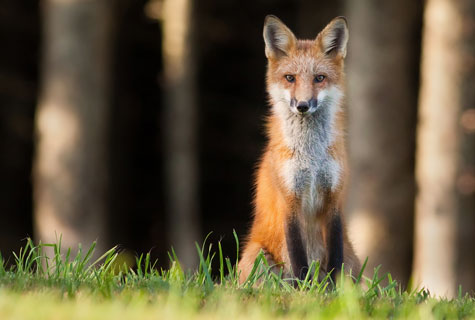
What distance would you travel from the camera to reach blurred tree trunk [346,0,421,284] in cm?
1176

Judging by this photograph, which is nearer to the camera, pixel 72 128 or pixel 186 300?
pixel 186 300

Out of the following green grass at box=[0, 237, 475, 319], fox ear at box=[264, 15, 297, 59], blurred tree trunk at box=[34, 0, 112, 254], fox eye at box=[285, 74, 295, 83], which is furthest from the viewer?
blurred tree trunk at box=[34, 0, 112, 254]

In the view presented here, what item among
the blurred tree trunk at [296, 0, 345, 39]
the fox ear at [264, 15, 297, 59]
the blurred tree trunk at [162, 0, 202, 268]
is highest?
the blurred tree trunk at [296, 0, 345, 39]

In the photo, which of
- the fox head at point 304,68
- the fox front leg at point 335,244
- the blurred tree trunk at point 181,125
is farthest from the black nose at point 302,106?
the blurred tree trunk at point 181,125

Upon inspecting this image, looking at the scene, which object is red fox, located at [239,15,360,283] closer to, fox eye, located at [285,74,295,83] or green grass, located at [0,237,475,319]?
fox eye, located at [285,74,295,83]

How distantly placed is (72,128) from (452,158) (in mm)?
5168

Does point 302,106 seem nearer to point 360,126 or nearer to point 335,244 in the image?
point 335,244

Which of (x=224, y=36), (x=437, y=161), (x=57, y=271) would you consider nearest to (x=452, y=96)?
(x=437, y=161)

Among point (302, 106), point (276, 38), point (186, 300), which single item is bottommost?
point (186, 300)

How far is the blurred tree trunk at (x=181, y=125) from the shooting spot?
1421 cm

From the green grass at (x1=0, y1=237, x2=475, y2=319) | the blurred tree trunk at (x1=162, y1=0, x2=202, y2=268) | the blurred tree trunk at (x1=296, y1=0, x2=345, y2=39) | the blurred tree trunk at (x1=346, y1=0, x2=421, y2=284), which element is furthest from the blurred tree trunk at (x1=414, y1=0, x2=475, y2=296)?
the blurred tree trunk at (x1=296, y1=0, x2=345, y2=39)

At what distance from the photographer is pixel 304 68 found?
5.96 m

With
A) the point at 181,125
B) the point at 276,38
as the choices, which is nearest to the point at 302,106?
the point at 276,38

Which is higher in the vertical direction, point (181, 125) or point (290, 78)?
point (290, 78)
